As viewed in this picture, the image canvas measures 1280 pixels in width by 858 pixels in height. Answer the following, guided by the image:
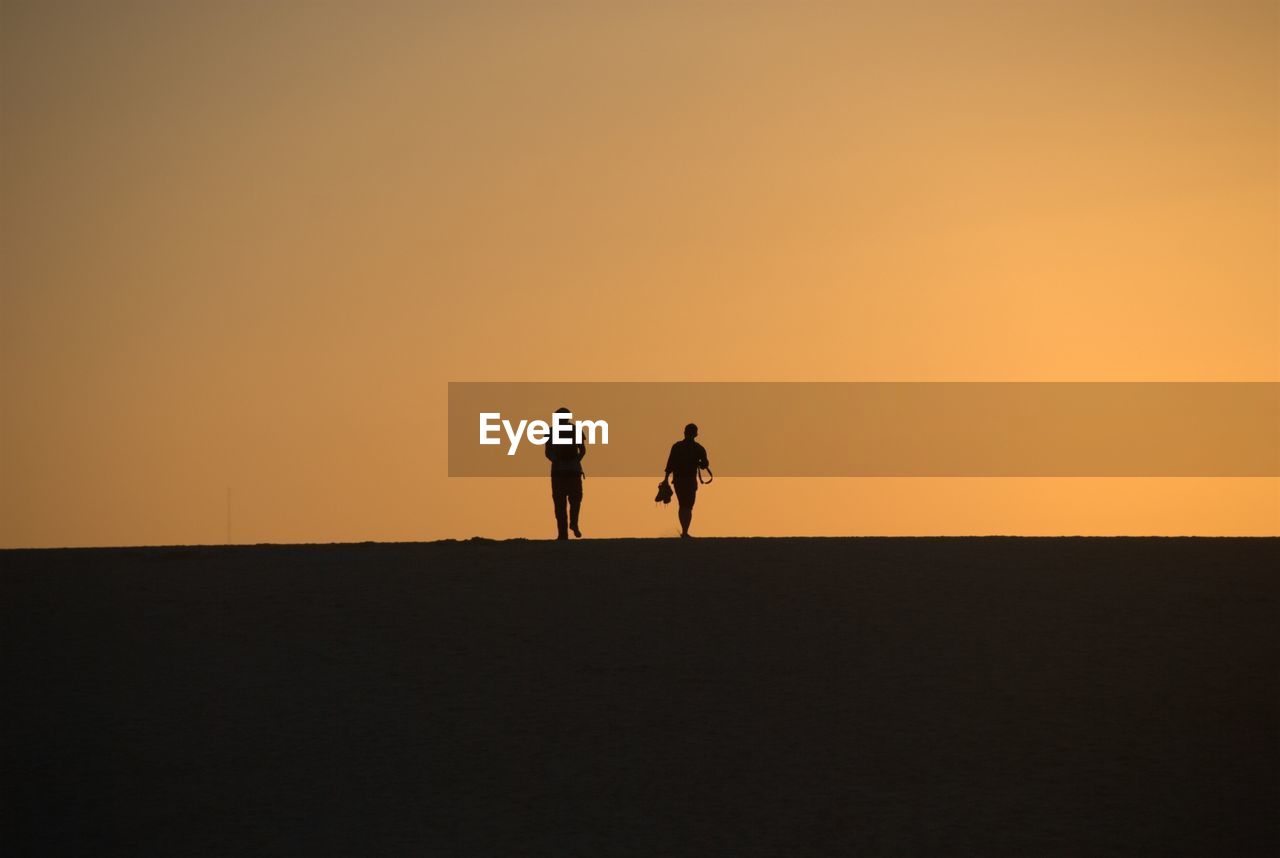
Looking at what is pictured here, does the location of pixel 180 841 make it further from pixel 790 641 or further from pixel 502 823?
pixel 790 641

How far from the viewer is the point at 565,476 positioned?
23516 millimetres

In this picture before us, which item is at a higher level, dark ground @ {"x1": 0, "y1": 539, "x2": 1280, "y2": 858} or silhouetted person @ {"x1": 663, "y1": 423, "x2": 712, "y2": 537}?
→ silhouetted person @ {"x1": 663, "y1": 423, "x2": 712, "y2": 537}

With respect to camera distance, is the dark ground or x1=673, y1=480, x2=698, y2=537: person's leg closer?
the dark ground

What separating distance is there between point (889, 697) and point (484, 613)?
445cm

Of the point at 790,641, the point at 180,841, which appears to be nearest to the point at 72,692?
the point at 180,841

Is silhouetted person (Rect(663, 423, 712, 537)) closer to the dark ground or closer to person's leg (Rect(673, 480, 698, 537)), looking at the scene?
person's leg (Rect(673, 480, 698, 537))

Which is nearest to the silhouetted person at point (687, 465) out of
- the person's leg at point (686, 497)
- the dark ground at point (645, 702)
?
the person's leg at point (686, 497)

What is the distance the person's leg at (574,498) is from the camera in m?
23.6

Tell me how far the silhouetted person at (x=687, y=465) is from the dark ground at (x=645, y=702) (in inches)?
126

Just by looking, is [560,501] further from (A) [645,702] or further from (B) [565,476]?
(A) [645,702]

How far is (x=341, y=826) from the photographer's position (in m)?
12.8

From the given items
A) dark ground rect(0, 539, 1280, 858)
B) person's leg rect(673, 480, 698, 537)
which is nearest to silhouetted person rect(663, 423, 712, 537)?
person's leg rect(673, 480, 698, 537)

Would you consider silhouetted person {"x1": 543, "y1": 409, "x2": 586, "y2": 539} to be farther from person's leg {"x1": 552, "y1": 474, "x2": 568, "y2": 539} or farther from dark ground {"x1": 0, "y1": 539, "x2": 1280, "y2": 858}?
dark ground {"x1": 0, "y1": 539, "x2": 1280, "y2": 858}

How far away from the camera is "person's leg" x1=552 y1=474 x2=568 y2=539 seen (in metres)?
23.6
